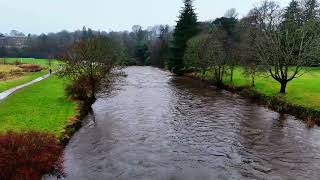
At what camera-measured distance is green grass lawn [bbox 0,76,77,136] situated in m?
26.8

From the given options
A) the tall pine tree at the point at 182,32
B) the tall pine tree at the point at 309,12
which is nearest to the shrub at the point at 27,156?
the tall pine tree at the point at 309,12

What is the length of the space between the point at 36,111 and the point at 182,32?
61073 millimetres

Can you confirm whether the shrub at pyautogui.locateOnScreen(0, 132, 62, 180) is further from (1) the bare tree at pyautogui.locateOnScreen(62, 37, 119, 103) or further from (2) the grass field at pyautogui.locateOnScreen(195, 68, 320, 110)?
(2) the grass field at pyautogui.locateOnScreen(195, 68, 320, 110)

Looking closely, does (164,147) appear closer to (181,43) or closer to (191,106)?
(191,106)

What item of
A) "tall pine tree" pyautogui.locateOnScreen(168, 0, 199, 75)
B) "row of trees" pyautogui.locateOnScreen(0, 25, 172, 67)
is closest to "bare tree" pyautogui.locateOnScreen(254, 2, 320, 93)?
"tall pine tree" pyautogui.locateOnScreen(168, 0, 199, 75)

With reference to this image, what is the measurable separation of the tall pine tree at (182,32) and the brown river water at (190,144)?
47231 mm

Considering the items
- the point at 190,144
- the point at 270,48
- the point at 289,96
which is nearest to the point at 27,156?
the point at 190,144

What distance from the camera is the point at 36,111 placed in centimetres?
3219

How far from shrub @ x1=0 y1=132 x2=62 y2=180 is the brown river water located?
125cm

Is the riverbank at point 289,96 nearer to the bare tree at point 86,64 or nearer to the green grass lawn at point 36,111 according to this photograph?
the bare tree at point 86,64

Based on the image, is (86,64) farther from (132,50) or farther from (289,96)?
(132,50)

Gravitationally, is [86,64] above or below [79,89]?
above

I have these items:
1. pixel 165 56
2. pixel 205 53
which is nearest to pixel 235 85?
pixel 205 53

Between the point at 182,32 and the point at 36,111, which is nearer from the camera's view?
the point at 36,111
